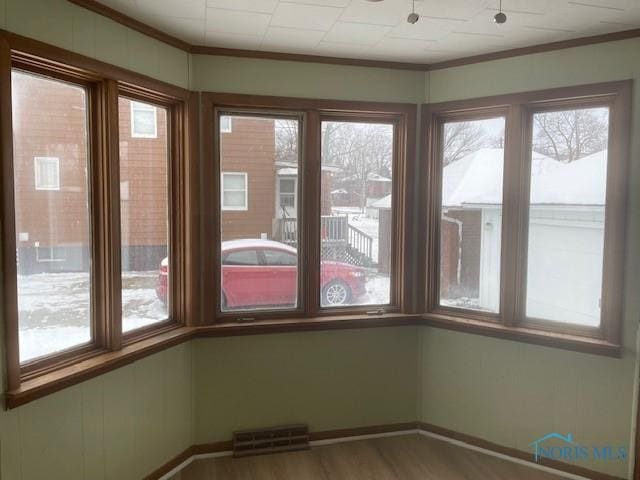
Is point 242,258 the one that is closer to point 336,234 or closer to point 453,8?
point 336,234

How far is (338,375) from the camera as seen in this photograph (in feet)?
10.9

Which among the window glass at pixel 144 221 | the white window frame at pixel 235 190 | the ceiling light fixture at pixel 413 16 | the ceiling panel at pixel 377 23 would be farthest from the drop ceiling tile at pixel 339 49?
the window glass at pixel 144 221

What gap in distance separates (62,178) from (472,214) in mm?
2518

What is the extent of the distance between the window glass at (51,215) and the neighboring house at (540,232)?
2336mm

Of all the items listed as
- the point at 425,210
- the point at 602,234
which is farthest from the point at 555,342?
the point at 425,210

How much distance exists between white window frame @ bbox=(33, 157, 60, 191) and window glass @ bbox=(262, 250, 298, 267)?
134 cm

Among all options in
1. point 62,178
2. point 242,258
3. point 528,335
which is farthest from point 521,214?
point 62,178

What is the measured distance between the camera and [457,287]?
338 cm

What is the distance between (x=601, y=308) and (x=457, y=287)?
2.94 ft

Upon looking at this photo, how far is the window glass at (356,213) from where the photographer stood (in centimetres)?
330

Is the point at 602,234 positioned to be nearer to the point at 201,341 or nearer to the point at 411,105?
the point at 411,105

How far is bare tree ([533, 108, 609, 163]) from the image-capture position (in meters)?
2.83

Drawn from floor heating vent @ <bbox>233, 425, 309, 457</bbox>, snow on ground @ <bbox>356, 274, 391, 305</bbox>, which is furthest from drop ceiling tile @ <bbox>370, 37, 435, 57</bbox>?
floor heating vent @ <bbox>233, 425, 309, 457</bbox>

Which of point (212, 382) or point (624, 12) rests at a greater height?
point (624, 12)
